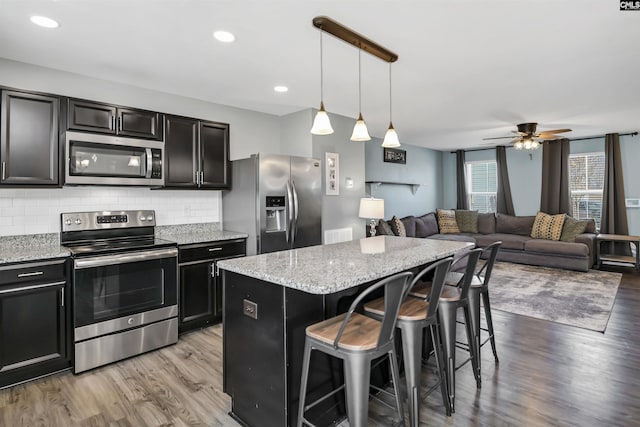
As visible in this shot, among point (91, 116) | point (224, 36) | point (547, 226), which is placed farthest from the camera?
point (547, 226)

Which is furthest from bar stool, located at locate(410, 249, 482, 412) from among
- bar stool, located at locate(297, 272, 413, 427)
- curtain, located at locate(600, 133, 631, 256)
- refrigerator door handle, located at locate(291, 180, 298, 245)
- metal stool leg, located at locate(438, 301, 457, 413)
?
curtain, located at locate(600, 133, 631, 256)

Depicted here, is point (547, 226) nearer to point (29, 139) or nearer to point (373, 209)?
point (373, 209)

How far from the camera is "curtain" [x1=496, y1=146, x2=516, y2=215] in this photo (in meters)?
7.81

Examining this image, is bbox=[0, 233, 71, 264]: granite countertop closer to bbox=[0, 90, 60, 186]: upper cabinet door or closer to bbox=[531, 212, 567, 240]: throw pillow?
bbox=[0, 90, 60, 186]: upper cabinet door

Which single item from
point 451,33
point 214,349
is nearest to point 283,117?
point 451,33

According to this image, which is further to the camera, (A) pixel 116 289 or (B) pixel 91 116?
(B) pixel 91 116

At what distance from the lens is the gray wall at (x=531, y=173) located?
253 inches

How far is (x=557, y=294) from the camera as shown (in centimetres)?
464

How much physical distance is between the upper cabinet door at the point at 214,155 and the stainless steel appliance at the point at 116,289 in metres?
0.91

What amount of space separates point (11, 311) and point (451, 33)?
3.68 metres

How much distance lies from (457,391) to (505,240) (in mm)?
5183

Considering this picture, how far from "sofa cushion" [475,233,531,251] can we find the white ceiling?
2.94 m

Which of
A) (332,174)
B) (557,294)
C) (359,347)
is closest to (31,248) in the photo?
(359,347)

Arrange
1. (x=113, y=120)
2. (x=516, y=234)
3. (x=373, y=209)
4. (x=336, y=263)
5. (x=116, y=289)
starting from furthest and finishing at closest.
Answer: (x=516, y=234), (x=373, y=209), (x=113, y=120), (x=116, y=289), (x=336, y=263)
